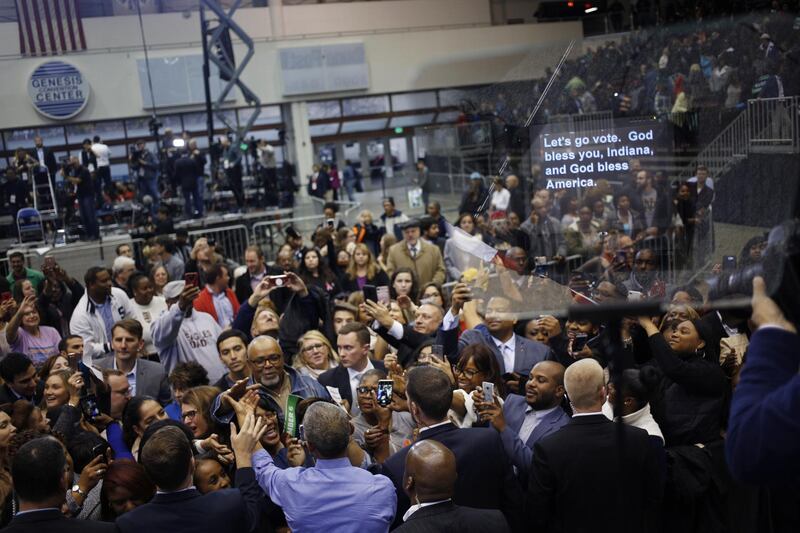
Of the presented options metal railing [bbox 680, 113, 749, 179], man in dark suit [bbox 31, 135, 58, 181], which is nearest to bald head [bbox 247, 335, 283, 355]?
metal railing [bbox 680, 113, 749, 179]

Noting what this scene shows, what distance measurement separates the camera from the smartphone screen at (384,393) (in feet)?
9.41

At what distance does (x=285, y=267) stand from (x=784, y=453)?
181 inches

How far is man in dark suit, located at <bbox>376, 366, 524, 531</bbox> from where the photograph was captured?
8.23ft

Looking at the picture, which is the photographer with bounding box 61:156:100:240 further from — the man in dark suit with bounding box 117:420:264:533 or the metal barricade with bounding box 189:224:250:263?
the man in dark suit with bounding box 117:420:264:533

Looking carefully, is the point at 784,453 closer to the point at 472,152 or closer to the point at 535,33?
the point at 535,33

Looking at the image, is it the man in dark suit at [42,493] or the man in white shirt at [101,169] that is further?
the man in white shirt at [101,169]

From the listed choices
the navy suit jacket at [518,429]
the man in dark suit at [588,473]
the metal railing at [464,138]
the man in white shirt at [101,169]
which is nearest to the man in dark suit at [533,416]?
the navy suit jacket at [518,429]

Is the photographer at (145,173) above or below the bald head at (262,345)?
above

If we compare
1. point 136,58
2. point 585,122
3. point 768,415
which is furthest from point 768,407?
point 136,58

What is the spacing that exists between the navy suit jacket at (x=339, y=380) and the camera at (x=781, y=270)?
7.91 ft

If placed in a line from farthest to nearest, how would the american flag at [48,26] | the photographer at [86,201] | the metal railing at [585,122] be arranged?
1. the photographer at [86,201]
2. the american flag at [48,26]
3. the metal railing at [585,122]

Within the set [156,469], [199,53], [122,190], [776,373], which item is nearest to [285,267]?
[156,469]

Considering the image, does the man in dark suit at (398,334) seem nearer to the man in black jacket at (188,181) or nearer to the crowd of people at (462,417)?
the crowd of people at (462,417)

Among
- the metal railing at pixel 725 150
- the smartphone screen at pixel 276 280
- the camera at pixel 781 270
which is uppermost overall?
the metal railing at pixel 725 150
